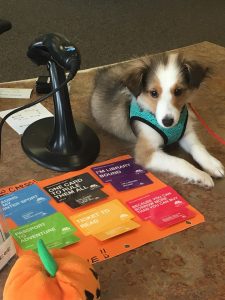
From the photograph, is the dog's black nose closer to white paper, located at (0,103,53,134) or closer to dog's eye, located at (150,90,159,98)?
dog's eye, located at (150,90,159,98)

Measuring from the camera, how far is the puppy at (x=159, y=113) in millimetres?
1180

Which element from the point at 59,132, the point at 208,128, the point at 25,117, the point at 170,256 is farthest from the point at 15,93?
the point at 170,256

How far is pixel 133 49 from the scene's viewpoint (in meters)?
3.38

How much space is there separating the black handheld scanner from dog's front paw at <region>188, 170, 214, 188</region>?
1.34 ft

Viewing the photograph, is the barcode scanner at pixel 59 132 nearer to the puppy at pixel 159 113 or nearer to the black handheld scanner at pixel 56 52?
the black handheld scanner at pixel 56 52

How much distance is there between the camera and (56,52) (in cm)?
99

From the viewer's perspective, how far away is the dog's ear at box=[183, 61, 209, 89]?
4.05ft

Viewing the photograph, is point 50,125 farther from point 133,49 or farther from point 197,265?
point 133,49

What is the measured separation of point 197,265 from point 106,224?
21cm

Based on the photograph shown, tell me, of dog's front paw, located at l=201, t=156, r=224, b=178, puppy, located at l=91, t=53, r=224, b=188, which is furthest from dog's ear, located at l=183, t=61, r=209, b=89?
dog's front paw, located at l=201, t=156, r=224, b=178

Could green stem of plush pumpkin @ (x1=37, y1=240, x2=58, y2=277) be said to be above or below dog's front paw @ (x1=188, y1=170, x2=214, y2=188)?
above

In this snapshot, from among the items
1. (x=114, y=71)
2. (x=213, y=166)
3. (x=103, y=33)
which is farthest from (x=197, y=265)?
(x=103, y=33)

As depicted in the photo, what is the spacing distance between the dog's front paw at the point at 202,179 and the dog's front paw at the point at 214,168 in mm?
36

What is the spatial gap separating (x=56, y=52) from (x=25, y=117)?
15.5 inches
